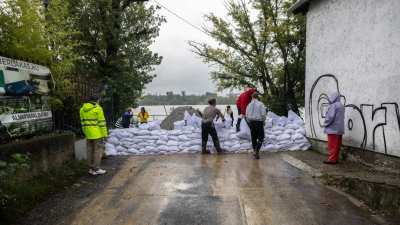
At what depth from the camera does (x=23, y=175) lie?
13.2ft

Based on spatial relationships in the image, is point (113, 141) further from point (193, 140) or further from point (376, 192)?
point (376, 192)

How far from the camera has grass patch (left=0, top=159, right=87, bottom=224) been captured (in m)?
3.23

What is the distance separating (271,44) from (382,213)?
13.7m

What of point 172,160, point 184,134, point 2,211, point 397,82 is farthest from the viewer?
point 184,134

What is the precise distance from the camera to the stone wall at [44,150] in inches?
154

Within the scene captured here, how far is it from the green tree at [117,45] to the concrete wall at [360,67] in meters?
8.06

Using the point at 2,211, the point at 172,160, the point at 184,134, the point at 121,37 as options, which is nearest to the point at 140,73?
the point at 121,37

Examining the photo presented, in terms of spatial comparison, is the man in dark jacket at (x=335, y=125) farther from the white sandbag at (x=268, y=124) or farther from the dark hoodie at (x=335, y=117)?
the white sandbag at (x=268, y=124)

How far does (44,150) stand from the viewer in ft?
15.1

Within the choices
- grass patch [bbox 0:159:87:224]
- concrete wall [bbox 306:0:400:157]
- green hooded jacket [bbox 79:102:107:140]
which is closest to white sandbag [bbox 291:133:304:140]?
concrete wall [bbox 306:0:400:157]

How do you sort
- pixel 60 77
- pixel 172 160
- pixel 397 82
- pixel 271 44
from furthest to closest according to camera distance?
pixel 271 44
pixel 172 160
pixel 60 77
pixel 397 82

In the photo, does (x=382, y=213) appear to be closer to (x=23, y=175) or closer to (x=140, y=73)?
(x=23, y=175)

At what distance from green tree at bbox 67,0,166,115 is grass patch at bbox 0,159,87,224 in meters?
7.01

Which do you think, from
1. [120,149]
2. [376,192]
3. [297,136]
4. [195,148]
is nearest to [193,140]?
[195,148]
